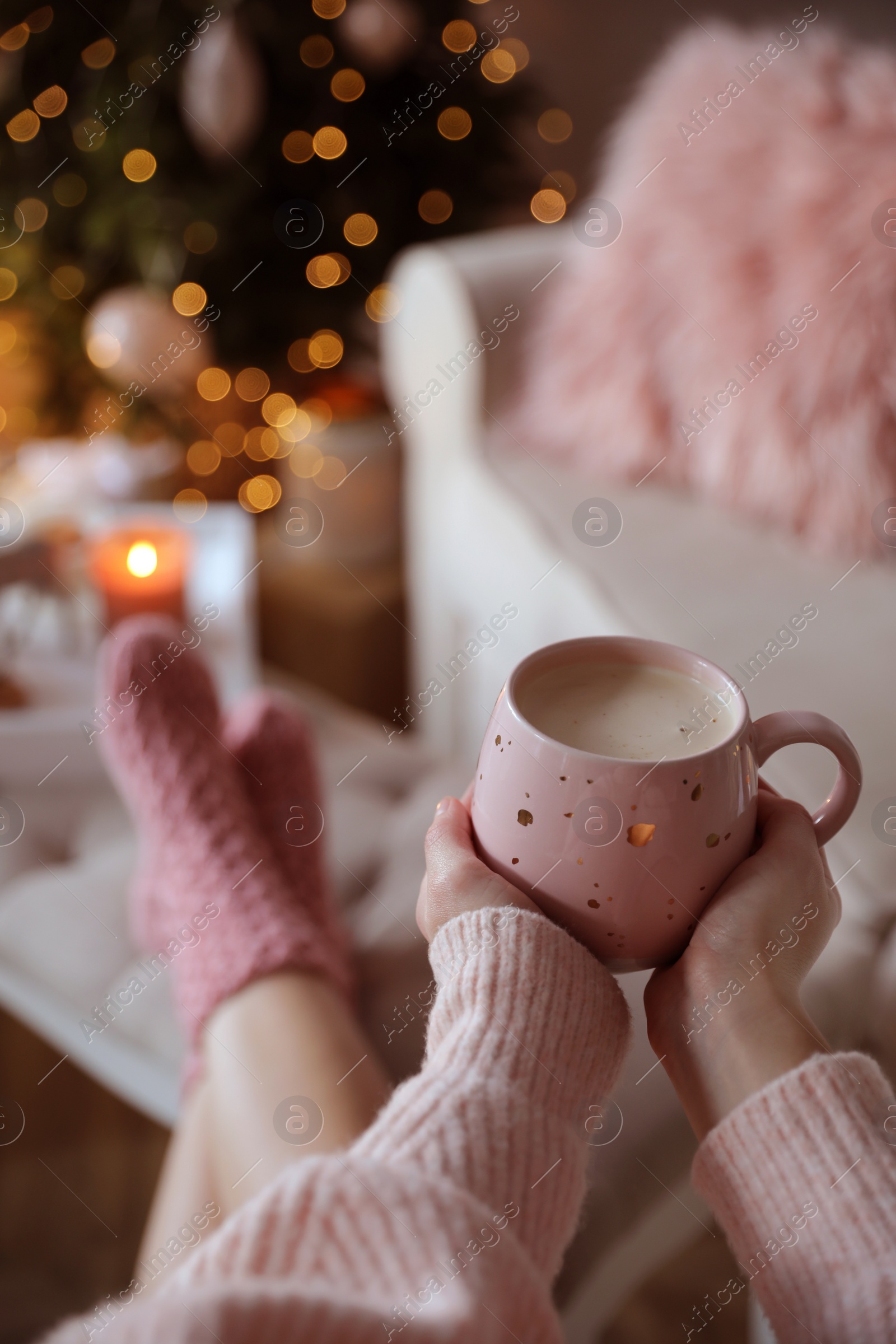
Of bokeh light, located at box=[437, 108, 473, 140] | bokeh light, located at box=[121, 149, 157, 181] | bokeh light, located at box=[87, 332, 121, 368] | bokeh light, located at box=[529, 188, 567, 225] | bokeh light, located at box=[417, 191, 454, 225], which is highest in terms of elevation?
bokeh light, located at box=[121, 149, 157, 181]

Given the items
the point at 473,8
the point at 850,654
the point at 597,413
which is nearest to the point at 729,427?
the point at 597,413

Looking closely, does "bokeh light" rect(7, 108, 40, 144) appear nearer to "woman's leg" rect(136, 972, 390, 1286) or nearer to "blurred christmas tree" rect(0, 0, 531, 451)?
"blurred christmas tree" rect(0, 0, 531, 451)

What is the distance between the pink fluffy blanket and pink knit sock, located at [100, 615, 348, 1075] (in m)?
0.51

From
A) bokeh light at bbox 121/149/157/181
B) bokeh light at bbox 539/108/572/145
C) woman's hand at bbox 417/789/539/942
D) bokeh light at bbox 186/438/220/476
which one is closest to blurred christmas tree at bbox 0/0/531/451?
bokeh light at bbox 121/149/157/181

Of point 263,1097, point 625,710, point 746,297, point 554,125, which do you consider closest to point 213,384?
point 554,125

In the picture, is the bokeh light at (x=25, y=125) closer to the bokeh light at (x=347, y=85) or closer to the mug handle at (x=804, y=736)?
the bokeh light at (x=347, y=85)

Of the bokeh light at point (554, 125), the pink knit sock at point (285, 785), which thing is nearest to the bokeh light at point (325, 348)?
the bokeh light at point (554, 125)

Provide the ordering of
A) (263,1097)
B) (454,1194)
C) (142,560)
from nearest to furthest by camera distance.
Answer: (454,1194) < (263,1097) < (142,560)

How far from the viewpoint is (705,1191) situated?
429mm

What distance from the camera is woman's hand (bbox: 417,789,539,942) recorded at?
43 cm

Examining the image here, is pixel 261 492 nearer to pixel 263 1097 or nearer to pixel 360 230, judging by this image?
pixel 360 230

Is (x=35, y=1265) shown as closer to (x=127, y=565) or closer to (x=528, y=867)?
(x=127, y=565)

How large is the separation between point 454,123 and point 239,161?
341 mm

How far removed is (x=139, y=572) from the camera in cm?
116
